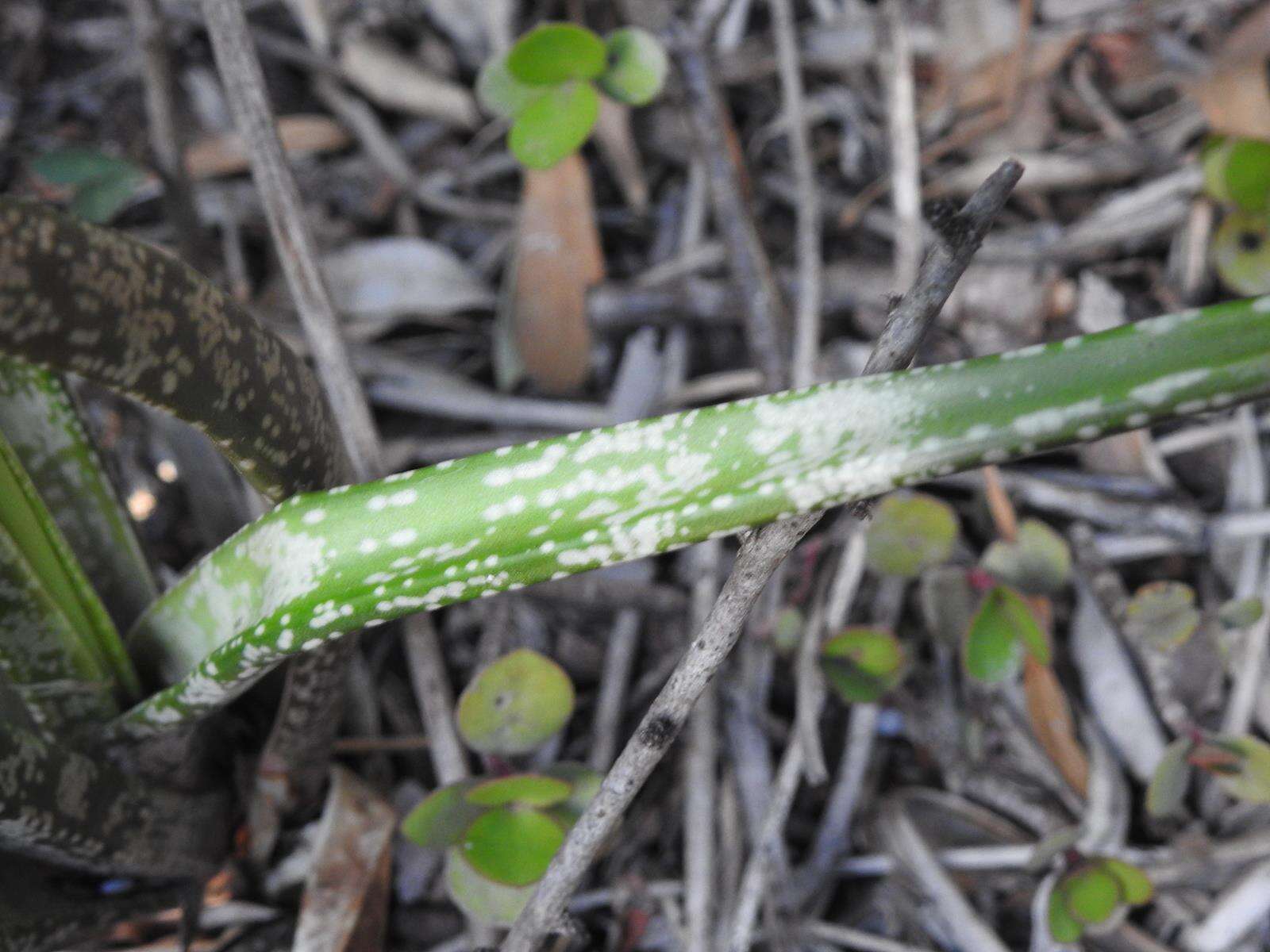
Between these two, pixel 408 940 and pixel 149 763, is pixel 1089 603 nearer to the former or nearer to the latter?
pixel 408 940

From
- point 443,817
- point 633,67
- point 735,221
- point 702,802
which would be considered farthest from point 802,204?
point 443,817

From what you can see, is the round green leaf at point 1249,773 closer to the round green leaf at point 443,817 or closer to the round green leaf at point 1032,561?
the round green leaf at point 1032,561

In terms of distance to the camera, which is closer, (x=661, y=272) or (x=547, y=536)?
(x=547, y=536)

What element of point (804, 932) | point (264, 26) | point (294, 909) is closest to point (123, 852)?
point (294, 909)

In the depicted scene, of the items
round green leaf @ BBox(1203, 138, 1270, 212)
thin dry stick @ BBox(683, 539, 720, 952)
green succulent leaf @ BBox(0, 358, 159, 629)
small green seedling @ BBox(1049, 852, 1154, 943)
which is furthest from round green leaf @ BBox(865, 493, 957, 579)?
green succulent leaf @ BBox(0, 358, 159, 629)

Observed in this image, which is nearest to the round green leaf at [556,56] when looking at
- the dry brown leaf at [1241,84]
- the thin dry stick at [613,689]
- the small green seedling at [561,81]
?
the small green seedling at [561,81]

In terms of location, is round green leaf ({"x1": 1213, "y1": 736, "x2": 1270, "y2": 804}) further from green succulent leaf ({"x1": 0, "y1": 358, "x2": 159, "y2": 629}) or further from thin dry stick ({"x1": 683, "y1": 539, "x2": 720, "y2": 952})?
green succulent leaf ({"x1": 0, "y1": 358, "x2": 159, "y2": 629})

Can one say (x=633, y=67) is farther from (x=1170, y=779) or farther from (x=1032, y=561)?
(x=1170, y=779)
